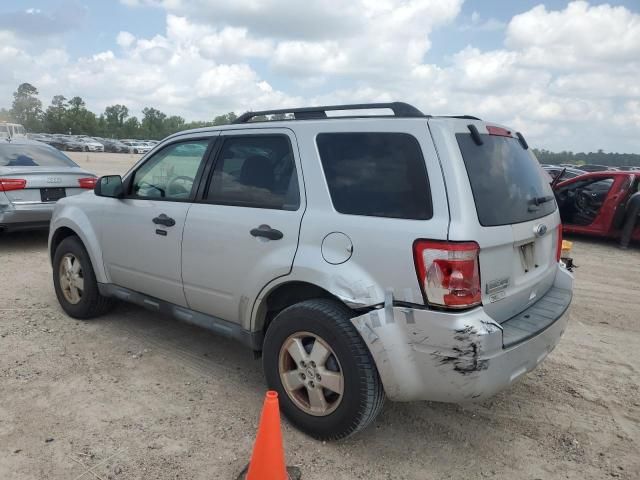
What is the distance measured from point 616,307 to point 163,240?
16.9ft

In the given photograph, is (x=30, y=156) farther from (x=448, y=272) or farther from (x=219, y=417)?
(x=448, y=272)

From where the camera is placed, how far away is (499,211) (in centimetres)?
274

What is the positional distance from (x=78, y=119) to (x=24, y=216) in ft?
336

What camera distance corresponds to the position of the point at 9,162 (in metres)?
7.38

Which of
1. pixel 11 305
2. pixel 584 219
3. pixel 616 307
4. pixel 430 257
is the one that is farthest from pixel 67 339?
pixel 584 219

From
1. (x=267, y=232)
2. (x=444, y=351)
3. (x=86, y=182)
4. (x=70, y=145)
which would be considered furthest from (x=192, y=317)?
(x=70, y=145)

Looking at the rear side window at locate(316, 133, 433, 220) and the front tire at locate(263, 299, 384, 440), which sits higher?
the rear side window at locate(316, 133, 433, 220)

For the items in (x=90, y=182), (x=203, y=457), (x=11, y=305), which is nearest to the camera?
(x=203, y=457)

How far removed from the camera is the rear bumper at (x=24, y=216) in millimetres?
6984

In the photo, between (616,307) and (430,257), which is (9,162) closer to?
(430,257)

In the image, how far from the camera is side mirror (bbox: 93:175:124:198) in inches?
164

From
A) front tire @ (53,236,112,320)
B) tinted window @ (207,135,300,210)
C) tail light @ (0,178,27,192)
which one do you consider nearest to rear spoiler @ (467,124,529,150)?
tinted window @ (207,135,300,210)

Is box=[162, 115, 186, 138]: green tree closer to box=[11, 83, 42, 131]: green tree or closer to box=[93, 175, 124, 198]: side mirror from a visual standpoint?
box=[11, 83, 42, 131]: green tree

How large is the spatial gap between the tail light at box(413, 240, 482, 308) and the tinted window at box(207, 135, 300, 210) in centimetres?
91
